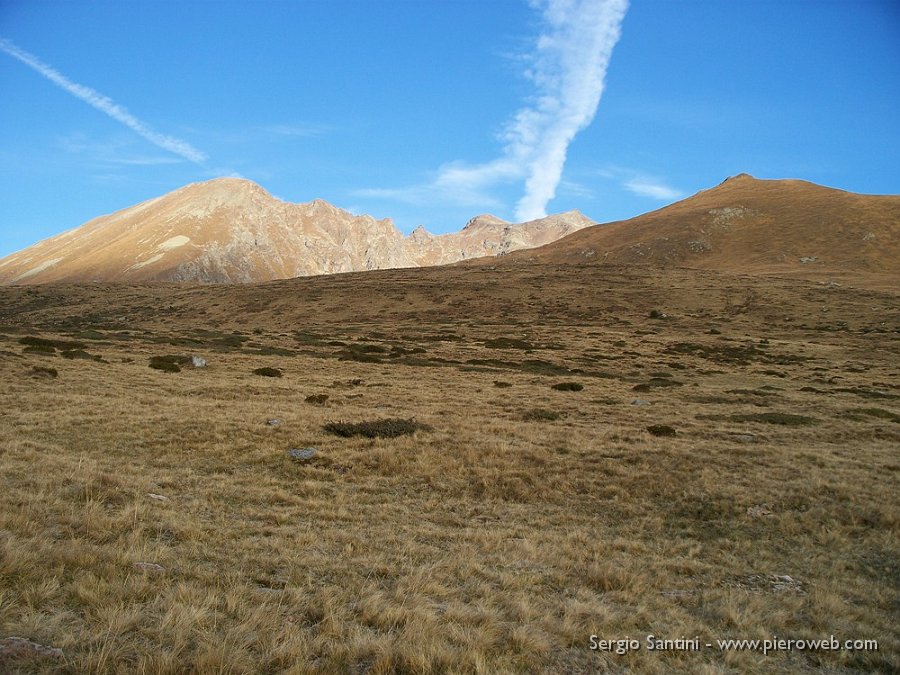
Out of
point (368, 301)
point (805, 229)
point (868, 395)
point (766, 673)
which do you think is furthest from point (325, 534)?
point (805, 229)

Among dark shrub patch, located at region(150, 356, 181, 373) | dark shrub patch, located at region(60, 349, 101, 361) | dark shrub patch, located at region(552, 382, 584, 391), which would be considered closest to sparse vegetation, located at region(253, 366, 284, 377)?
dark shrub patch, located at region(150, 356, 181, 373)

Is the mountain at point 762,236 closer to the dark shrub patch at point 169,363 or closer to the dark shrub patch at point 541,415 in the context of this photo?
the dark shrub patch at point 541,415

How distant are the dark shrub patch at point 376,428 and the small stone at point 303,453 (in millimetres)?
2235

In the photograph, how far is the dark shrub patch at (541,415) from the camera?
21.6 meters

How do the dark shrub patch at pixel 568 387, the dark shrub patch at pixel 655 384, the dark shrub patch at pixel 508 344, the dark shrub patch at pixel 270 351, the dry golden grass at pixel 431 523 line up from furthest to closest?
the dark shrub patch at pixel 508 344 → the dark shrub patch at pixel 270 351 → the dark shrub patch at pixel 655 384 → the dark shrub patch at pixel 568 387 → the dry golden grass at pixel 431 523

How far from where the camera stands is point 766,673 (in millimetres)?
5859

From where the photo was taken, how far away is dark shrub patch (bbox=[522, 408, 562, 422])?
21.6 metres

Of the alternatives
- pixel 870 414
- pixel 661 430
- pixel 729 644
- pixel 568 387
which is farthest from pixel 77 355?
pixel 870 414

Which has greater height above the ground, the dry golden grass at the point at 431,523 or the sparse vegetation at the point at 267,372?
the sparse vegetation at the point at 267,372

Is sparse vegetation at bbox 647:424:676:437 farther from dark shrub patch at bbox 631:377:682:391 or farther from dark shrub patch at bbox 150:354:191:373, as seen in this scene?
dark shrub patch at bbox 150:354:191:373

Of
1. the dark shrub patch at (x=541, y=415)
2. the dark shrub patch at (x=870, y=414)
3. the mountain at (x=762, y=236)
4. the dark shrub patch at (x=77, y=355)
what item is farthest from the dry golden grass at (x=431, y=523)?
the mountain at (x=762, y=236)

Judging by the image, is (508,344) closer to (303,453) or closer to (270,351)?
(270,351)

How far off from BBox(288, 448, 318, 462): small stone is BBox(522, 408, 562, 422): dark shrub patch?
9949 mm

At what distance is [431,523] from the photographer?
1055 centimetres
